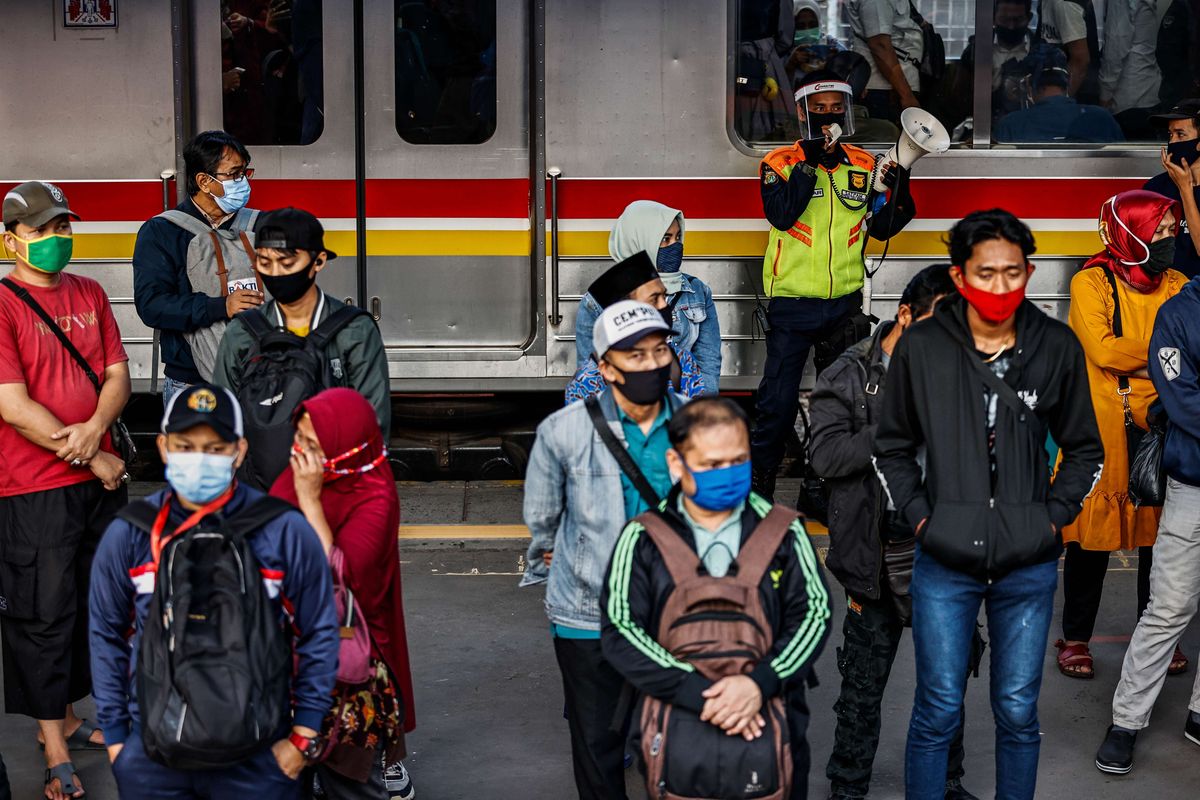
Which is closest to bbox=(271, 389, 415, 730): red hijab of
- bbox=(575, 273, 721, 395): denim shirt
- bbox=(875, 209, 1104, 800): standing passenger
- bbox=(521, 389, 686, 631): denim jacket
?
bbox=(521, 389, 686, 631): denim jacket

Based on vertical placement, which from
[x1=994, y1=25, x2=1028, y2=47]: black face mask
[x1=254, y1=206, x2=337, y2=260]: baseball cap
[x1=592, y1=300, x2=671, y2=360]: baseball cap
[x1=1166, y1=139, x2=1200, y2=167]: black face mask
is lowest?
[x1=592, y1=300, x2=671, y2=360]: baseball cap

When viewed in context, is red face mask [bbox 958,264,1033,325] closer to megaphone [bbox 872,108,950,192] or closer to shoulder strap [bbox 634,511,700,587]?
shoulder strap [bbox 634,511,700,587]

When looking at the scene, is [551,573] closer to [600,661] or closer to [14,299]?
[600,661]

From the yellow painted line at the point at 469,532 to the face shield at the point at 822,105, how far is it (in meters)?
1.94

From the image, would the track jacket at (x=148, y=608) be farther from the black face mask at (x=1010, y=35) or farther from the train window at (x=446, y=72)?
the black face mask at (x=1010, y=35)

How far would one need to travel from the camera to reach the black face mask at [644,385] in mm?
4270

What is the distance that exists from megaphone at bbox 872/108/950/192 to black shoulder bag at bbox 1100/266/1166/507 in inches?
67.2

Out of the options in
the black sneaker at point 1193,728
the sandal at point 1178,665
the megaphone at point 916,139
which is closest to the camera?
the black sneaker at point 1193,728

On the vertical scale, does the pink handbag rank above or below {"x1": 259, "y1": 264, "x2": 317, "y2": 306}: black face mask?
below

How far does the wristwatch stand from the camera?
364 centimetres

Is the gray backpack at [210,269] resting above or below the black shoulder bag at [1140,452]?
above

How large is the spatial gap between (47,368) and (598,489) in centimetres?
198

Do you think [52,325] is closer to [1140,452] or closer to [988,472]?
[988,472]

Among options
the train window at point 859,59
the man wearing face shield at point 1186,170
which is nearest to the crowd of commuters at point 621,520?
the man wearing face shield at point 1186,170
